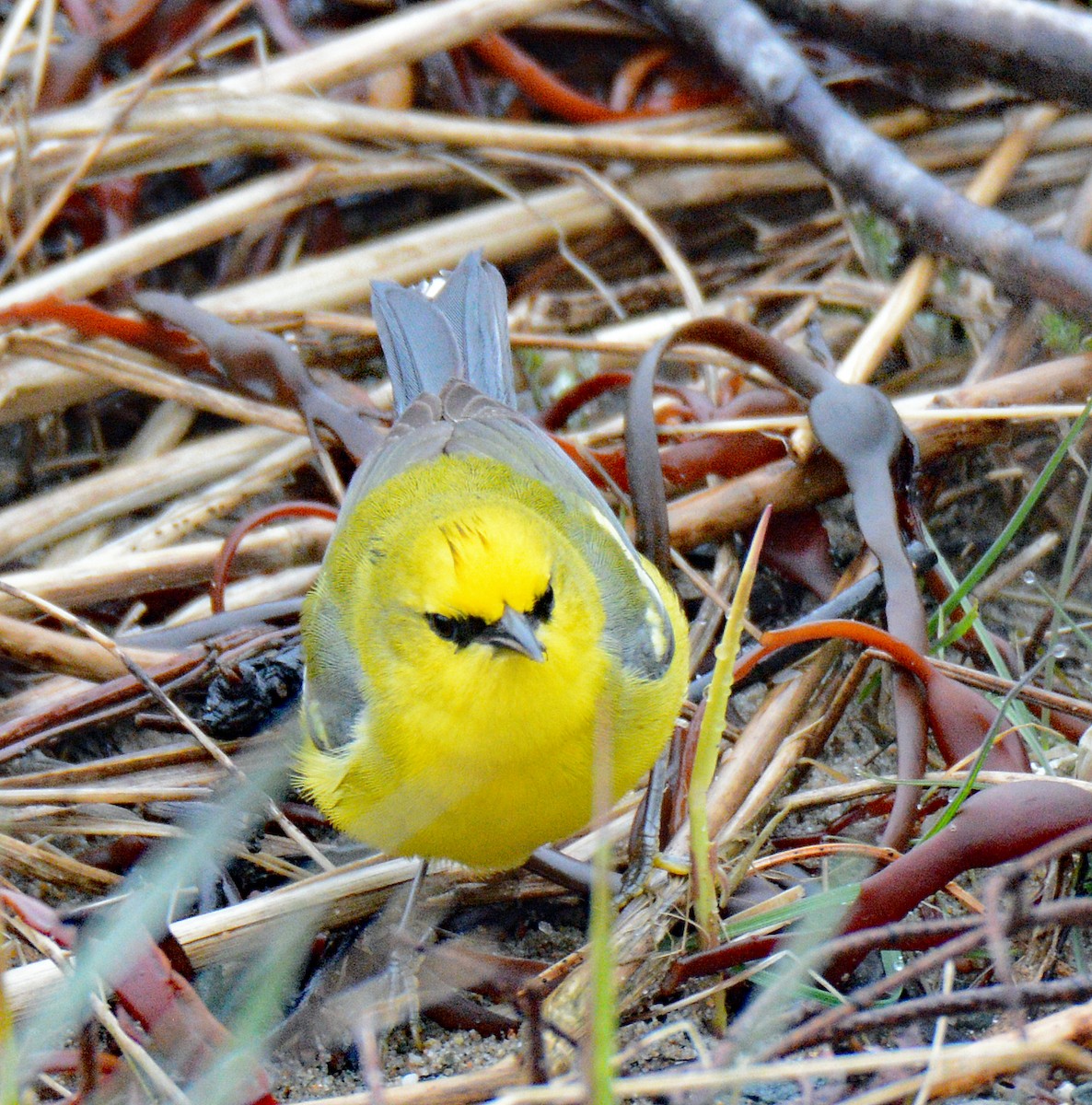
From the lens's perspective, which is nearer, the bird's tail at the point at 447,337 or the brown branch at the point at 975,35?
the bird's tail at the point at 447,337

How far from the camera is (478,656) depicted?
2.24 metres

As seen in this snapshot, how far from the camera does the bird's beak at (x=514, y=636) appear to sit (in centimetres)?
216

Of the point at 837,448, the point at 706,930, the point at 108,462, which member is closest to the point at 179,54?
the point at 108,462

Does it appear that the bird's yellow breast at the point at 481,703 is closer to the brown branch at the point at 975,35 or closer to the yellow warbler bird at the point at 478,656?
the yellow warbler bird at the point at 478,656

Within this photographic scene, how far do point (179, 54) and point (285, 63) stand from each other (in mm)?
357

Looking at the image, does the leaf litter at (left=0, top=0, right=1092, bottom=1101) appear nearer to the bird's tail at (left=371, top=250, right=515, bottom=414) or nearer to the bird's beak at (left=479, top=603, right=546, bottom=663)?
the bird's tail at (left=371, top=250, right=515, bottom=414)

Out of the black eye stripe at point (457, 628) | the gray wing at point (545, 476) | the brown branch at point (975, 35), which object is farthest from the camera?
the brown branch at point (975, 35)

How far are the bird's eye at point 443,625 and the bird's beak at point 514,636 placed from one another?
0.22 feet

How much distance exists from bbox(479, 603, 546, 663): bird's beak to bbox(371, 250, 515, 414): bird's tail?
1.26 meters

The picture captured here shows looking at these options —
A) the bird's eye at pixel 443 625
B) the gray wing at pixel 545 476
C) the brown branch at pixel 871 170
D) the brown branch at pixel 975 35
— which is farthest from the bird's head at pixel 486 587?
the brown branch at pixel 975 35

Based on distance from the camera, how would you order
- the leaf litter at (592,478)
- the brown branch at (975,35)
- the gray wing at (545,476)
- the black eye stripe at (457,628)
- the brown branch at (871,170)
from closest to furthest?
the leaf litter at (592,478) → the black eye stripe at (457,628) → the gray wing at (545,476) → the brown branch at (871,170) → the brown branch at (975,35)

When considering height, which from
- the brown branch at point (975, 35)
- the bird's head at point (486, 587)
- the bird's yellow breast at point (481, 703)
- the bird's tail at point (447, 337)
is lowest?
the bird's yellow breast at point (481, 703)

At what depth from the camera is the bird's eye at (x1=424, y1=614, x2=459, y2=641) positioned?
227 cm

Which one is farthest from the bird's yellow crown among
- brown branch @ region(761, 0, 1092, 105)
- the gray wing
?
brown branch @ region(761, 0, 1092, 105)
